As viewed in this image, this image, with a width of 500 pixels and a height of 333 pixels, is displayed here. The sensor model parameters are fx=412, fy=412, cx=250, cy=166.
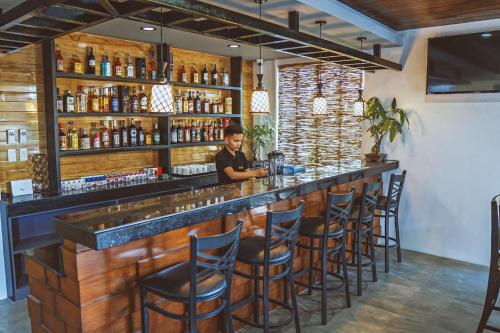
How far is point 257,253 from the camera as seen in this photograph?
9.11 feet

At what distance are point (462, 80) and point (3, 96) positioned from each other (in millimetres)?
4785

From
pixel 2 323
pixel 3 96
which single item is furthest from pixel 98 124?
pixel 2 323

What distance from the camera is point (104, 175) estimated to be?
15.4 feet

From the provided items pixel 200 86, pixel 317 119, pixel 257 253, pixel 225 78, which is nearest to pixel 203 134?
pixel 200 86

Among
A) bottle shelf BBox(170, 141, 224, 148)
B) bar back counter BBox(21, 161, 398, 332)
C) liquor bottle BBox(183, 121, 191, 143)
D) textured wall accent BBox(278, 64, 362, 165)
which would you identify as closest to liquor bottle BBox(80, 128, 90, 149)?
bottle shelf BBox(170, 141, 224, 148)

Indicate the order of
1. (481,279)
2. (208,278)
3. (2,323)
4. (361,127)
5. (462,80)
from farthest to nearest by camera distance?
1. (361,127)
2. (462,80)
3. (481,279)
4. (2,323)
5. (208,278)

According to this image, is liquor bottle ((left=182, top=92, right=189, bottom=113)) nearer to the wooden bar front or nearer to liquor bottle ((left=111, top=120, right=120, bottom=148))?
liquor bottle ((left=111, top=120, right=120, bottom=148))

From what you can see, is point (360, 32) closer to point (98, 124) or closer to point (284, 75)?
point (284, 75)

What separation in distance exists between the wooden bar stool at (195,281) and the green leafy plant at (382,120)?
10.7 ft

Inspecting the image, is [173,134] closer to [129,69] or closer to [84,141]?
[129,69]

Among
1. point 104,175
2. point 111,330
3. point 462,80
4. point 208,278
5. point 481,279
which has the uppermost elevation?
point 462,80

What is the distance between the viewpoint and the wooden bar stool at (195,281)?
2105 mm

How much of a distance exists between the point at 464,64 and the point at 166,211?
387 centimetres

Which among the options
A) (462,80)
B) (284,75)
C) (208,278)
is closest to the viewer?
(208,278)
